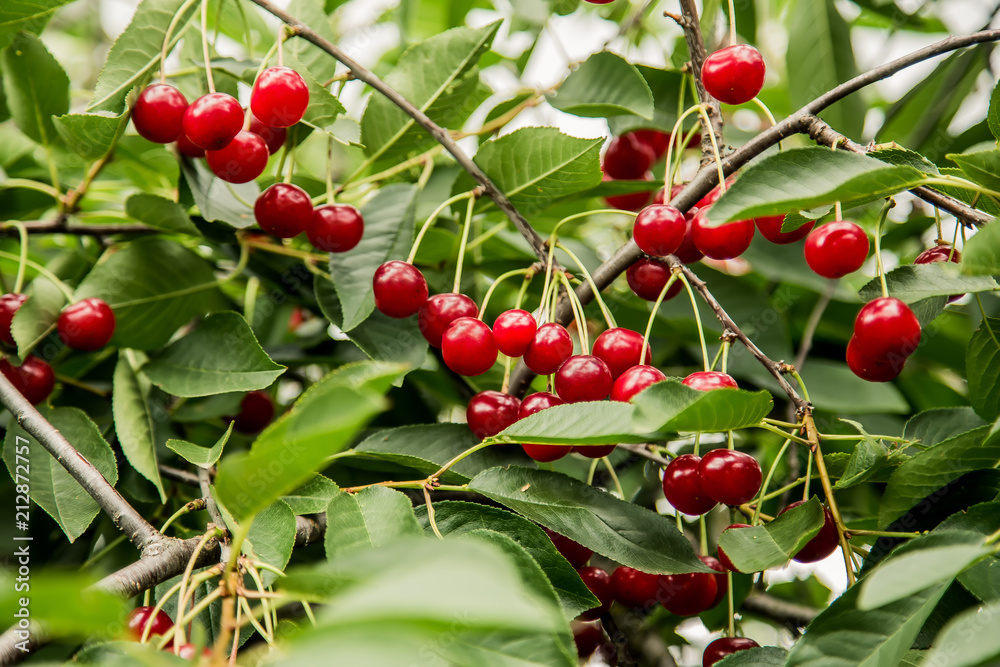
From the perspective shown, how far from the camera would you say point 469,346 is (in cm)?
86

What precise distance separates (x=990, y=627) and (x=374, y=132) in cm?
97

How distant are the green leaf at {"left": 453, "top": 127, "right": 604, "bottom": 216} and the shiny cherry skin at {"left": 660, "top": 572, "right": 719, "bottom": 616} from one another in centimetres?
51

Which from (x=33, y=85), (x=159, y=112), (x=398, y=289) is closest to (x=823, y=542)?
(x=398, y=289)

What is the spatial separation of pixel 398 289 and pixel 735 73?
46cm

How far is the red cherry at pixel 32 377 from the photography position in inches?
38.3

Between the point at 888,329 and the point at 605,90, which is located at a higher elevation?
the point at 605,90

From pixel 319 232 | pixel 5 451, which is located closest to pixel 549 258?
pixel 319 232

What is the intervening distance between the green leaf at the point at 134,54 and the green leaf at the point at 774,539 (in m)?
0.89

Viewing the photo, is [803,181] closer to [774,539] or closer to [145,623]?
[774,539]

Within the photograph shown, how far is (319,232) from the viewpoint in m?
0.99

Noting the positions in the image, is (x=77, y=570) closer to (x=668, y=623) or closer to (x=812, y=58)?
(x=668, y=623)

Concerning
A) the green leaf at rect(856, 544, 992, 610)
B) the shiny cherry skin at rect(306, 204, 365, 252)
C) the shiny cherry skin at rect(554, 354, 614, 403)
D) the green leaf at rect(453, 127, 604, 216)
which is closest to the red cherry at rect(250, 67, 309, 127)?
the shiny cherry skin at rect(306, 204, 365, 252)

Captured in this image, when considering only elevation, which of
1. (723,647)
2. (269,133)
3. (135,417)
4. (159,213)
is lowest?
(723,647)

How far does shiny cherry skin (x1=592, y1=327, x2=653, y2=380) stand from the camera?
0.87 m
